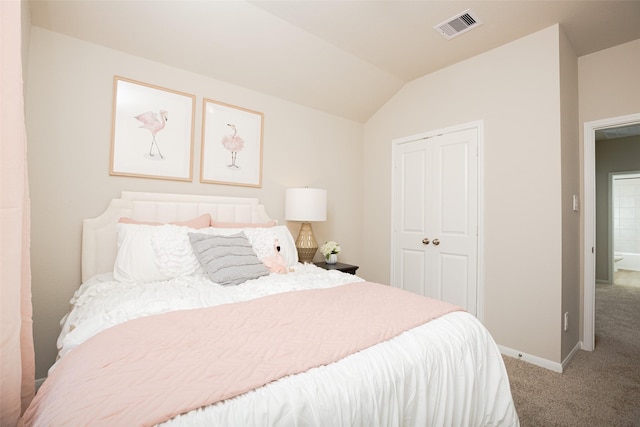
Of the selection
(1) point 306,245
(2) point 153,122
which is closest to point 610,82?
(1) point 306,245

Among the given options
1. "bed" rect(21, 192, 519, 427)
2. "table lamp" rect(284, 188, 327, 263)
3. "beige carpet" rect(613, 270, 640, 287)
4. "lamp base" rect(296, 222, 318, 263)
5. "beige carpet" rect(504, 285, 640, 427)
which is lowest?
"beige carpet" rect(504, 285, 640, 427)

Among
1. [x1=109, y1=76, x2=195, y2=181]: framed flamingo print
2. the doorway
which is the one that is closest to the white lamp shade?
[x1=109, y1=76, x2=195, y2=181]: framed flamingo print

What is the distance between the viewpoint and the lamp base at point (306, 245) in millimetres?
3150

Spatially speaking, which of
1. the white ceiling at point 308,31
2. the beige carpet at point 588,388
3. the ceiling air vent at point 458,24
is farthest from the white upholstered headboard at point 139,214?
the beige carpet at point 588,388

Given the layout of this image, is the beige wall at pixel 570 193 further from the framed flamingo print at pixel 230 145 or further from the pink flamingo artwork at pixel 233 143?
the pink flamingo artwork at pixel 233 143

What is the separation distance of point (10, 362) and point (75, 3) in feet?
7.43

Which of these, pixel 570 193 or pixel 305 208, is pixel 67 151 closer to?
pixel 305 208

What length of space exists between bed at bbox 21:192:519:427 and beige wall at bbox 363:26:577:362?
4.66ft

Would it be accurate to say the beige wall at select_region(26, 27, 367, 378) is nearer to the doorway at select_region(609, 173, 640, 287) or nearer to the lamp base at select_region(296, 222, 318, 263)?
the lamp base at select_region(296, 222, 318, 263)

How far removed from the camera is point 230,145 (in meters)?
2.86

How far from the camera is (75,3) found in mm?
1969

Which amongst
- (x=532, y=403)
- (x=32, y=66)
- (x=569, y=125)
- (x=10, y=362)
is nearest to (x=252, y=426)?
(x=10, y=362)

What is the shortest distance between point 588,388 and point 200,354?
2660 mm

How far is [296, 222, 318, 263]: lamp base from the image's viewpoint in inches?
124
